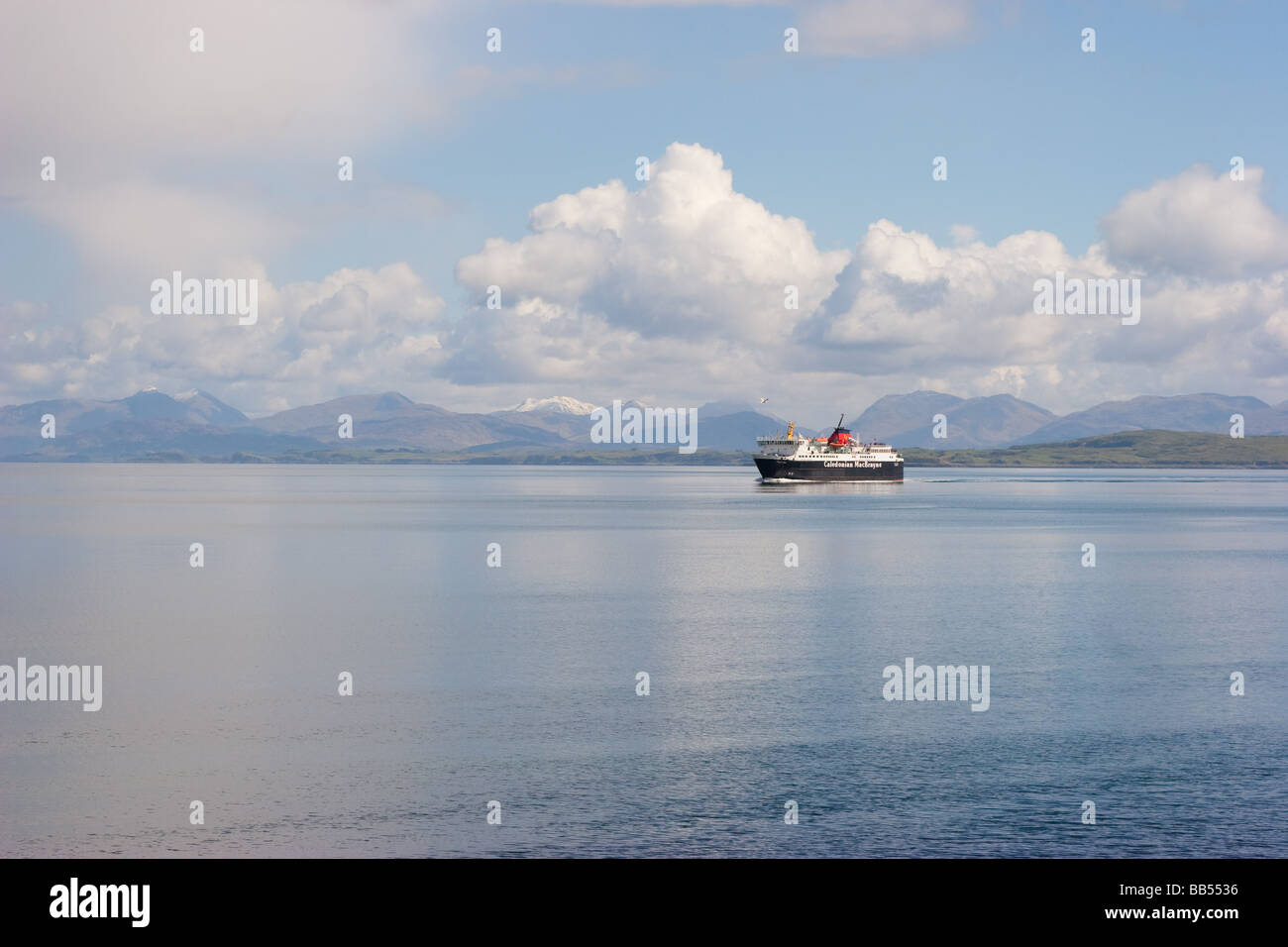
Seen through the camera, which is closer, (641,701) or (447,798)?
(447,798)

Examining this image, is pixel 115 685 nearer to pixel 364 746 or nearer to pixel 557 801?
pixel 364 746

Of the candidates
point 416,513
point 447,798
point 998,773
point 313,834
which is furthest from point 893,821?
point 416,513

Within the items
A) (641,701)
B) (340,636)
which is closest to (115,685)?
(340,636)

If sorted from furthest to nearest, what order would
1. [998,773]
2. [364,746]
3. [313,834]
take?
[364,746]
[998,773]
[313,834]
